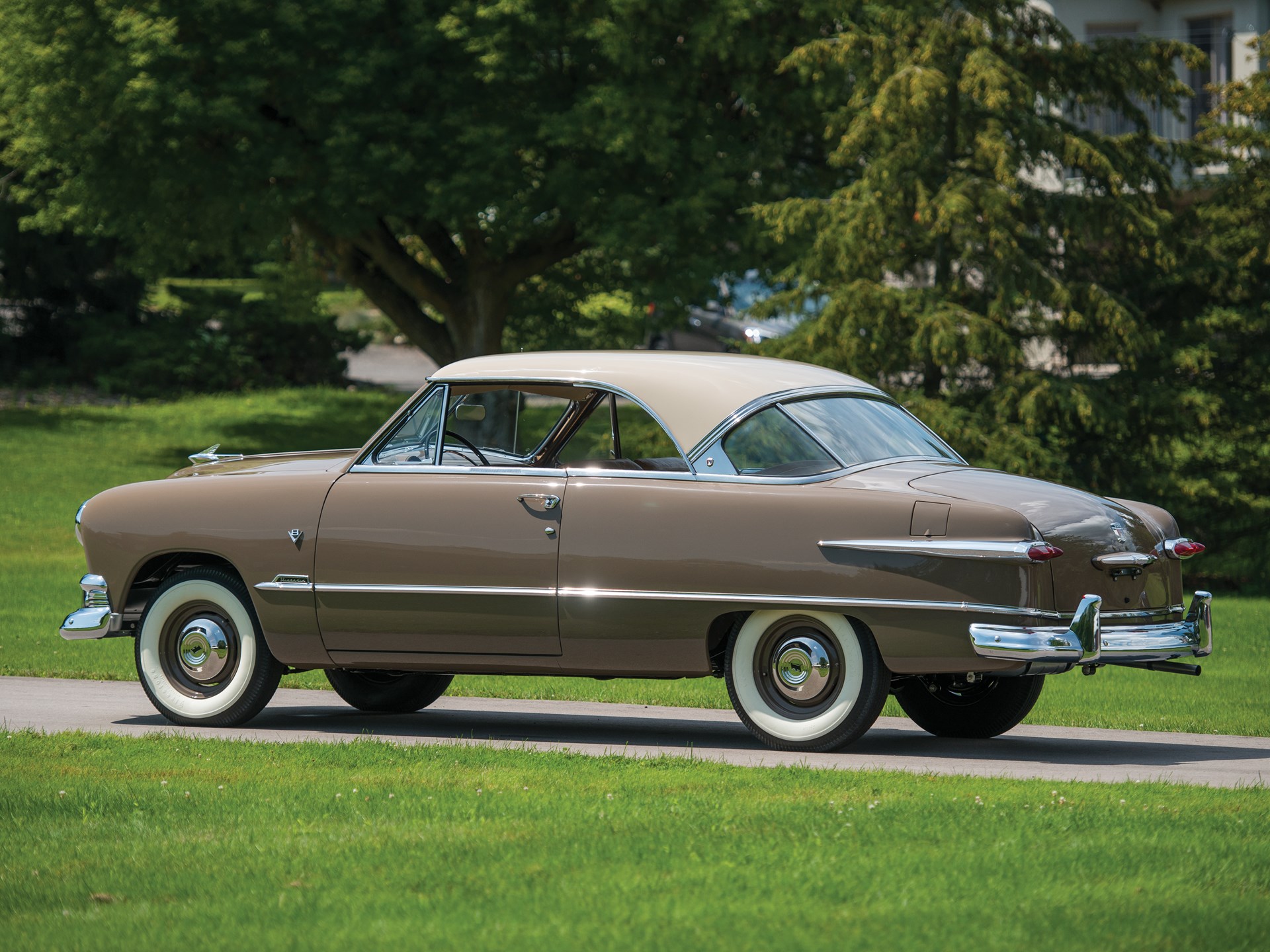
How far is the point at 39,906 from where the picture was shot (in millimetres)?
5250

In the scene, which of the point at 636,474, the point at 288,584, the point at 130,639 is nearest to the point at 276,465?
the point at 288,584

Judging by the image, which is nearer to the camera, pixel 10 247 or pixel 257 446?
pixel 257 446

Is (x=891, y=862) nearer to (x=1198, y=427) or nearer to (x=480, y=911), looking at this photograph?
(x=480, y=911)

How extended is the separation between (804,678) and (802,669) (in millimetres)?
53

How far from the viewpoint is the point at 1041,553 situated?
7578 mm

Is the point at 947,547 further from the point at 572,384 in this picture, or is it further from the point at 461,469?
the point at 461,469

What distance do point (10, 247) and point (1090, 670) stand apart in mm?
30915

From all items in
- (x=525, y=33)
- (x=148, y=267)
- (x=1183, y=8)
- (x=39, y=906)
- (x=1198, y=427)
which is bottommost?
(x=39, y=906)

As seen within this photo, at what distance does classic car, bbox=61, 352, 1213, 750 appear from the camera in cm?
782

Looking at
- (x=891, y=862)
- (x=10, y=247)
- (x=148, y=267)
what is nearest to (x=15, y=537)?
(x=148, y=267)

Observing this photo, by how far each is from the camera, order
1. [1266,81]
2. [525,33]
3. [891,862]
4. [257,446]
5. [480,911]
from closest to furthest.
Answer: [480,911]
[891,862]
[1266,81]
[525,33]
[257,446]

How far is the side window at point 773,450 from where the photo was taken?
8297 millimetres

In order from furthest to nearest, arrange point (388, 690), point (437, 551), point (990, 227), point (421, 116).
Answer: point (421, 116), point (990, 227), point (388, 690), point (437, 551)

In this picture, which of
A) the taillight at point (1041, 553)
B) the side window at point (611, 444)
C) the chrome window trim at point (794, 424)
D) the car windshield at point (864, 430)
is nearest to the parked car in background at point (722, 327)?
the side window at point (611, 444)
